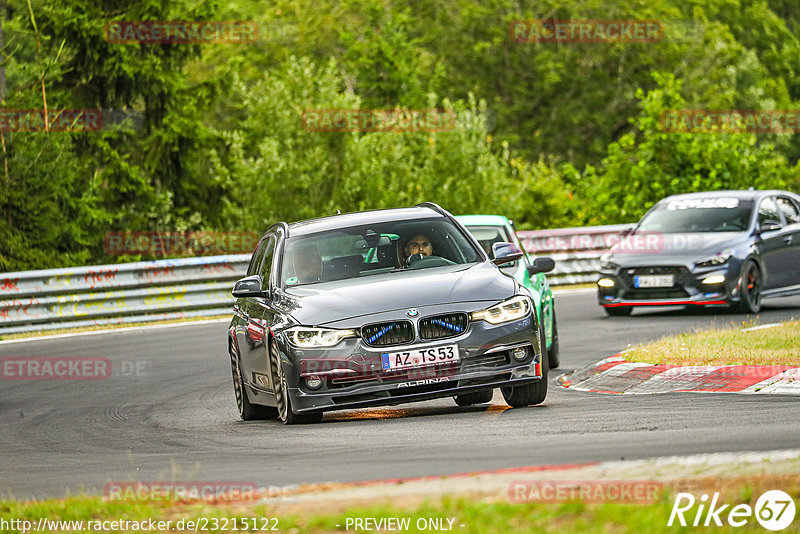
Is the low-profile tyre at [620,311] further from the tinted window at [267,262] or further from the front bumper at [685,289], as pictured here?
the tinted window at [267,262]

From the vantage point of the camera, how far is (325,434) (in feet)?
32.5

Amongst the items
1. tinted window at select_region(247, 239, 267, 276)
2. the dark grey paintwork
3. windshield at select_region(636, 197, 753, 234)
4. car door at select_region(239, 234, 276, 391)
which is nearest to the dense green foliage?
windshield at select_region(636, 197, 753, 234)

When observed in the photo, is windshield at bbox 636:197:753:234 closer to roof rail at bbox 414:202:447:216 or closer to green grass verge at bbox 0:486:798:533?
roof rail at bbox 414:202:447:216

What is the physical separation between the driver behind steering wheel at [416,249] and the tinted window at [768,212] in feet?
33.8

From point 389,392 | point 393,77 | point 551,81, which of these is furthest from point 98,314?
point 551,81

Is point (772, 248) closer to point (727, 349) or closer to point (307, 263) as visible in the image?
point (727, 349)

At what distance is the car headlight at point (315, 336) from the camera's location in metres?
10.2

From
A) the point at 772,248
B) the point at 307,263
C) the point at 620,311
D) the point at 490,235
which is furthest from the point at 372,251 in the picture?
the point at 772,248

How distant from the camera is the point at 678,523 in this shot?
220 inches

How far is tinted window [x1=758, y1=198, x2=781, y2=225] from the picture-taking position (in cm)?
2091

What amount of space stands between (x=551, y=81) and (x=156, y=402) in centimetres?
5466

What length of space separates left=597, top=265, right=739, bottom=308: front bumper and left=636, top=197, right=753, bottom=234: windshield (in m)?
1.17

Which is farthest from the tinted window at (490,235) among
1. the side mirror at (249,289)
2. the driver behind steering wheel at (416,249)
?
the side mirror at (249,289)

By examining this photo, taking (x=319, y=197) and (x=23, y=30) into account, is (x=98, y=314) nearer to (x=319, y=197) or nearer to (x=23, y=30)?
(x=23, y=30)
